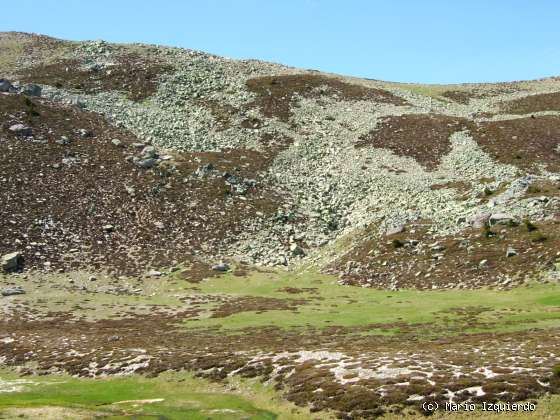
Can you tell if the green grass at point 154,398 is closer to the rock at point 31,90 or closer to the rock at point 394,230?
the rock at point 394,230

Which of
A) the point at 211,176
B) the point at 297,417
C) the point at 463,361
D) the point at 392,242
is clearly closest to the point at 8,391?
the point at 297,417

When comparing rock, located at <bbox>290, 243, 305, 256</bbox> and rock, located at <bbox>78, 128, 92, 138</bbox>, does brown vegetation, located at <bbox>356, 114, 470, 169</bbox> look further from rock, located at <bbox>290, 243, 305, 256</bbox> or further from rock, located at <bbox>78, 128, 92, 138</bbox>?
rock, located at <bbox>78, 128, 92, 138</bbox>

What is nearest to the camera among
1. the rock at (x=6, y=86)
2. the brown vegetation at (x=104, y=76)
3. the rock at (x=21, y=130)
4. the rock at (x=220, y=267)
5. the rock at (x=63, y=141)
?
the rock at (x=220, y=267)

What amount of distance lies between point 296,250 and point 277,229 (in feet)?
15.5

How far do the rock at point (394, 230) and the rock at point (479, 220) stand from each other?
7.43 m

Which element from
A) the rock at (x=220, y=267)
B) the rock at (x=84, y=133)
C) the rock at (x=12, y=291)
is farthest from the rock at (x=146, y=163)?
the rock at (x=12, y=291)

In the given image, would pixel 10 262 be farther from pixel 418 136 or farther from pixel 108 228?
pixel 418 136

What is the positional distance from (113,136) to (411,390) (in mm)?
66313

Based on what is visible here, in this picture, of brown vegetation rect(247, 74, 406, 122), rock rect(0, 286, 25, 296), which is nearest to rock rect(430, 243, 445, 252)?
rock rect(0, 286, 25, 296)

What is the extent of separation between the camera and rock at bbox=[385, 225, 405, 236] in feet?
189

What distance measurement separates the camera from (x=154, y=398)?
2659 centimetres

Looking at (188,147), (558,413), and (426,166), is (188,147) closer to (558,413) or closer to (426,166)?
(426,166)

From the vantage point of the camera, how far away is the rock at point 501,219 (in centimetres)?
5166

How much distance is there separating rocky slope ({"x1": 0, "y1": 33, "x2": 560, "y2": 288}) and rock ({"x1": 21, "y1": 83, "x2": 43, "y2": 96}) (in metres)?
0.24
